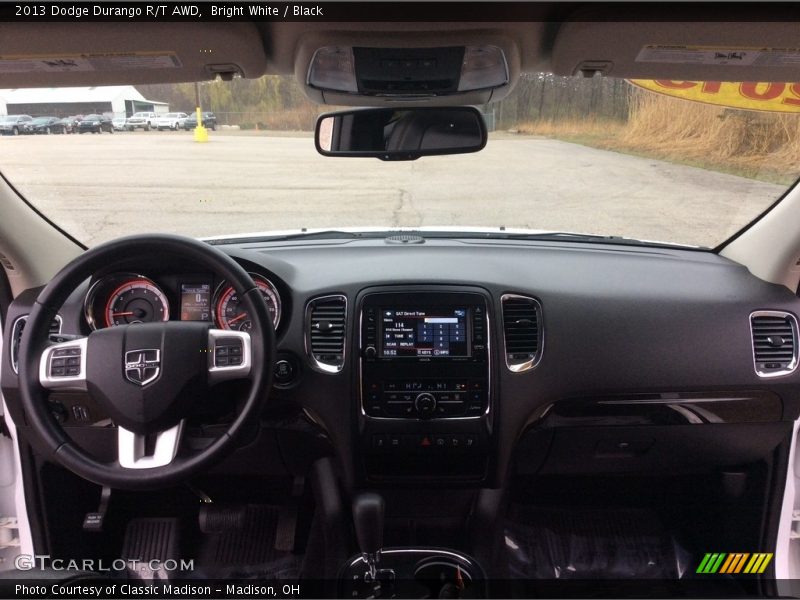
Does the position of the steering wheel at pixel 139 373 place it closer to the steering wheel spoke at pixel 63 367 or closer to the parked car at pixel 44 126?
the steering wheel spoke at pixel 63 367

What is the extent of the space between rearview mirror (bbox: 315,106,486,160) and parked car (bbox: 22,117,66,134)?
1.30m

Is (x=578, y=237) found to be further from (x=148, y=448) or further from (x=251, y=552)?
(x=251, y=552)

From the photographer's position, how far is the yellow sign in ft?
7.83

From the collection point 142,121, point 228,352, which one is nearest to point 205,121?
point 142,121

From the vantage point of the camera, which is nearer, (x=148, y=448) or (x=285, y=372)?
(x=148, y=448)

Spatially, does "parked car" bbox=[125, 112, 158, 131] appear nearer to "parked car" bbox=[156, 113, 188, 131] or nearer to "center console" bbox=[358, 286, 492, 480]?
"parked car" bbox=[156, 113, 188, 131]

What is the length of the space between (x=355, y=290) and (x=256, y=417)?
77cm

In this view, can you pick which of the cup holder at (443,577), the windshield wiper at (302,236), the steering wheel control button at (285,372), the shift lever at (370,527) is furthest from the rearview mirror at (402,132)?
the cup holder at (443,577)

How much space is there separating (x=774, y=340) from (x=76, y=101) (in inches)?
123

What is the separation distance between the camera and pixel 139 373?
210 centimetres

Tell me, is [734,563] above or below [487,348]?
below

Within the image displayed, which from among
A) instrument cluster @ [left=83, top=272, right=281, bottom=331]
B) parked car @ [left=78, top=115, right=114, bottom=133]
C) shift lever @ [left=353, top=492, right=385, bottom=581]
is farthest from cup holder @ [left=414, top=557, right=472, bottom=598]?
parked car @ [left=78, top=115, right=114, bottom=133]

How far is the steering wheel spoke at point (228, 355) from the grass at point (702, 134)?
1.66m

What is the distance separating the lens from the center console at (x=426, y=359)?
2707 mm
